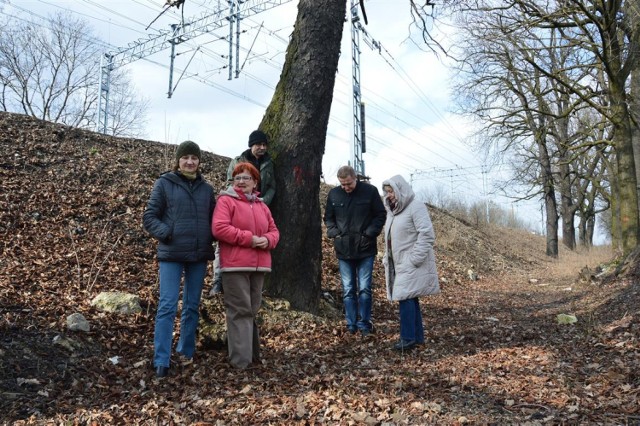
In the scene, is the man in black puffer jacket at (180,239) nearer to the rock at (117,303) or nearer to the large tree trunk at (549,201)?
the rock at (117,303)

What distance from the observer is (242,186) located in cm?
458

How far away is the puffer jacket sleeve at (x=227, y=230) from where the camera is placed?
4.35 metres

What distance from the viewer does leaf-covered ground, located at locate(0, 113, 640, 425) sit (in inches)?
135

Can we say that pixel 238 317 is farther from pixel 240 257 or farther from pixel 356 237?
pixel 356 237

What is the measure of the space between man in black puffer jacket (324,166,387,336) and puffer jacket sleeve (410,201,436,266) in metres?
0.76

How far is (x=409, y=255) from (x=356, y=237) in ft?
2.87

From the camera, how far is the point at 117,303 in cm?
541

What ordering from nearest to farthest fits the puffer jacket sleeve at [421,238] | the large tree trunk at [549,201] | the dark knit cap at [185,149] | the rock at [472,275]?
1. the dark knit cap at [185,149]
2. the puffer jacket sleeve at [421,238]
3. the rock at [472,275]
4. the large tree trunk at [549,201]

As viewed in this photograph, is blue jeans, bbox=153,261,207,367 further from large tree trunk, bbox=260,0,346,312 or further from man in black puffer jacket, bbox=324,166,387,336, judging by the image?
man in black puffer jacket, bbox=324,166,387,336

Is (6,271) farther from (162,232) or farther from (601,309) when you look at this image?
→ (601,309)

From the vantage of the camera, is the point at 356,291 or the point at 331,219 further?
the point at 331,219

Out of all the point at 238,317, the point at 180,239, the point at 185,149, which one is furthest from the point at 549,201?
the point at 180,239

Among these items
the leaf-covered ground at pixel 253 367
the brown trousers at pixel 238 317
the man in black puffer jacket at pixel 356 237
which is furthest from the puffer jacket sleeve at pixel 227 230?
the man in black puffer jacket at pixel 356 237

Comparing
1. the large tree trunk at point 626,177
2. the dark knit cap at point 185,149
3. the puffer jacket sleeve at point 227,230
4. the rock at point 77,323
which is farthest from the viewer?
the large tree trunk at point 626,177
